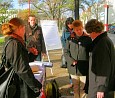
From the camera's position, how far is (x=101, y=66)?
10.2 feet

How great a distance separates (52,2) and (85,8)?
9.94ft

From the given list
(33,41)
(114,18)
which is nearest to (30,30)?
(33,41)

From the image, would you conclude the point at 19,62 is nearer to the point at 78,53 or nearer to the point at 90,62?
the point at 90,62

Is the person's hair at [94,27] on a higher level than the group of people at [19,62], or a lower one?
higher

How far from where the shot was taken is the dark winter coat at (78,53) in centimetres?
454

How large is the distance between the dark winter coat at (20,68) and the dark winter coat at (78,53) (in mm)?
1629

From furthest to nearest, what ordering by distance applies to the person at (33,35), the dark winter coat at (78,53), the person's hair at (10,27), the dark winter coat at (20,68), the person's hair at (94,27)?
the person at (33,35) → the dark winter coat at (78,53) → the person's hair at (94,27) → the person's hair at (10,27) → the dark winter coat at (20,68)

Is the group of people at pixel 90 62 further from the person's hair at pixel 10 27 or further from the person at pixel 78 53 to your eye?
the person at pixel 78 53

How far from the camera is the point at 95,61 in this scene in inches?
125

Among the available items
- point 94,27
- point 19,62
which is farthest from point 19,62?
point 94,27

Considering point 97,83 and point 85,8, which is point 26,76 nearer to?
point 97,83

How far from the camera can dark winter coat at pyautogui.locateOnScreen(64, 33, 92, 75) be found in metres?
4.54

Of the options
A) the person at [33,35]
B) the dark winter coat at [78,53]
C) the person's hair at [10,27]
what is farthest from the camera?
the person at [33,35]

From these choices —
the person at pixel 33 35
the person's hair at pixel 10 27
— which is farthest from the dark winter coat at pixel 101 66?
the person at pixel 33 35
